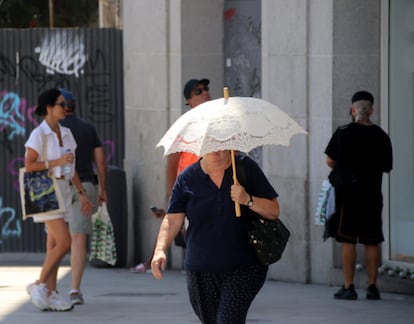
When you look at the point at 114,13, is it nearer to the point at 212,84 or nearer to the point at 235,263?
the point at 212,84

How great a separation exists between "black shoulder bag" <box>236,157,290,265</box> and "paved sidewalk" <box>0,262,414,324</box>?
114 inches

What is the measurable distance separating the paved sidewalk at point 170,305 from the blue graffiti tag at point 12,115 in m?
2.20

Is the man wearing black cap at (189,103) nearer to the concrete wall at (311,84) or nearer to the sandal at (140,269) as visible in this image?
the concrete wall at (311,84)

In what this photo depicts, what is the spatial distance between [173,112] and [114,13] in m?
3.20

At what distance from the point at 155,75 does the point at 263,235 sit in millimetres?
6539

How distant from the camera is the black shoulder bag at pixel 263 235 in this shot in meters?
6.58

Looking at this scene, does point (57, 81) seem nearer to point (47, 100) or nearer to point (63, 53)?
point (63, 53)

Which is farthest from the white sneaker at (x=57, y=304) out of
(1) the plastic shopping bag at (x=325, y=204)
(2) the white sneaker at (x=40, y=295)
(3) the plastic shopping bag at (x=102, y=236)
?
(1) the plastic shopping bag at (x=325, y=204)

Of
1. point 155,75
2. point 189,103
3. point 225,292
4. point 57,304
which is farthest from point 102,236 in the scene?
point 225,292

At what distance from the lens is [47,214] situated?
9820mm

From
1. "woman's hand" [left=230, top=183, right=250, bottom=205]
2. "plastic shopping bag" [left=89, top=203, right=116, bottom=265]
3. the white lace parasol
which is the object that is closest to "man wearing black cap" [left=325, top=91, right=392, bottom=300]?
"plastic shopping bag" [left=89, top=203, right=116, bottom=265]

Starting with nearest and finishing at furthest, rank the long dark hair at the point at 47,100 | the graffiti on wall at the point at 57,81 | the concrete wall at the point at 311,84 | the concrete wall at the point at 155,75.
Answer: the long dark hair at the point at 47,100 → the concrete wall at the point at 311,84 → the concrete wall at the point at 155,75 → the graffiti on wall at the point at 57,81

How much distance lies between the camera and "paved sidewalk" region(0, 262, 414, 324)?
9.60 meters

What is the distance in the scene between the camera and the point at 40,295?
9914 millimetres
